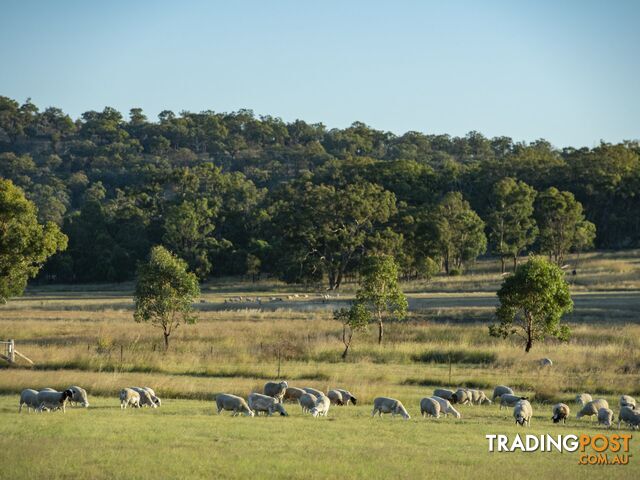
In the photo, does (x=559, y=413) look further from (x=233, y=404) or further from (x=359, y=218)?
(x=359, y=218)

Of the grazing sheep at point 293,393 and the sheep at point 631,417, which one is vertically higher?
the sheep at point 631,417

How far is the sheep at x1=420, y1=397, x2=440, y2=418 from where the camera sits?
25.7 meters

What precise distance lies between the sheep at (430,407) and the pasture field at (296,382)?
519 millimetres

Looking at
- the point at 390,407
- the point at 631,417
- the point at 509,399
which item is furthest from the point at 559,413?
the point at 390,407

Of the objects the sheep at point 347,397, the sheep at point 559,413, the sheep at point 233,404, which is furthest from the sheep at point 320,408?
the sheep at point 559,413

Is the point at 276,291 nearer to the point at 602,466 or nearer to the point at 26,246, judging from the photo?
the point at 26,246

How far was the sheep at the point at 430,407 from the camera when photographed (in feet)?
84.3

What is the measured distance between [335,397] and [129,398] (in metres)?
6.57

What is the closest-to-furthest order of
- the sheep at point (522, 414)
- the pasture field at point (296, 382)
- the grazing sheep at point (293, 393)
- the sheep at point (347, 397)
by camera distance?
the pasture field at point (296, 382) → the sheep at point (522, 414) → the grazing sheep at point (293, 393) → the sheep at point (347, 397)

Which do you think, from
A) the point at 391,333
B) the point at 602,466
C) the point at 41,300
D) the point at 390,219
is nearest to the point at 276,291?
the point at 390,219

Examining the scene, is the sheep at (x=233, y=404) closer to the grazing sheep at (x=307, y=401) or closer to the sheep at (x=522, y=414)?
the grazing sheep at (x=307, y=401)

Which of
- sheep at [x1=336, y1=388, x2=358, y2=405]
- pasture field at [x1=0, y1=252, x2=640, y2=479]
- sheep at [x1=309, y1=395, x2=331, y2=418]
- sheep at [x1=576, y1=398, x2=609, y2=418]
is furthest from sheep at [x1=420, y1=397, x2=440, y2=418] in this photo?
sheep at [x1=576, y1=398, x2=609, y2=418]

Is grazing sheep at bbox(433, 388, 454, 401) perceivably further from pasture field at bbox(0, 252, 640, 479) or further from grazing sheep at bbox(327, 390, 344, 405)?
grazing sheep at bbox(327, 390, 344, 405)

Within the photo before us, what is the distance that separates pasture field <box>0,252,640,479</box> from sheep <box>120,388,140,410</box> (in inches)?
16.6
